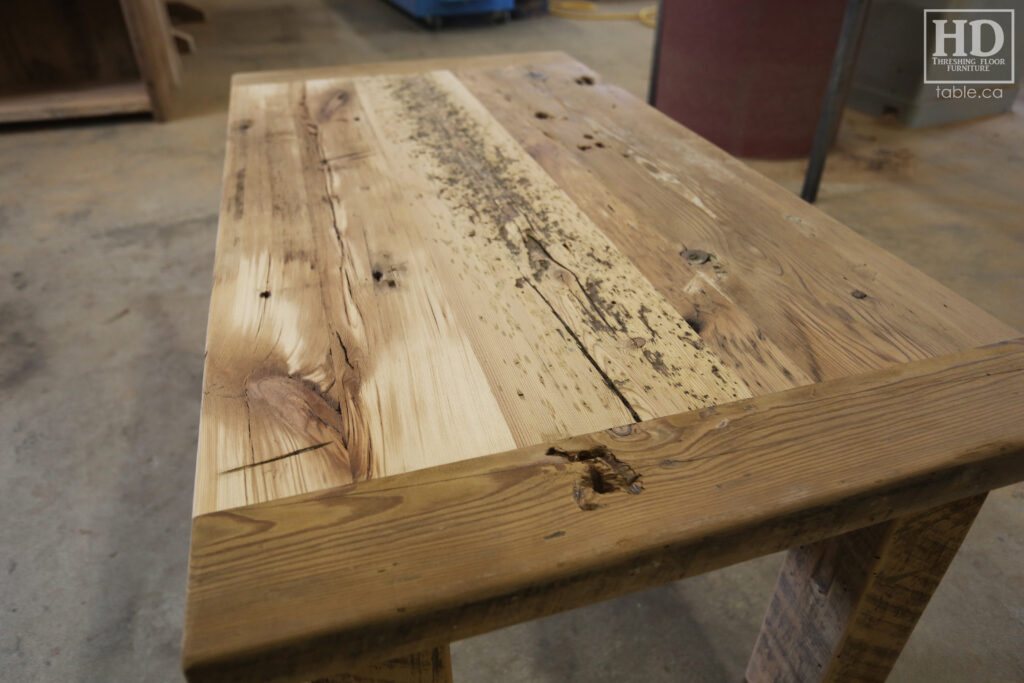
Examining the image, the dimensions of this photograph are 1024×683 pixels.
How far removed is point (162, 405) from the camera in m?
1.24

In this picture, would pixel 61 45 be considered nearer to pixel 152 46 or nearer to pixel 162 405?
pixel 152 46

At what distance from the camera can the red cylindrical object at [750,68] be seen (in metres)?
1.95

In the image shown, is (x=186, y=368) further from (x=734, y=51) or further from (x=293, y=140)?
(x=734, y=51)

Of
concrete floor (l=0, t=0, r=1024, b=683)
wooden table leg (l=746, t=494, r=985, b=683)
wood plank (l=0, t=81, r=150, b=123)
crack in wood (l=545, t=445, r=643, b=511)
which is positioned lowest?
concrete floor (l=0, t=0, r=1024, b=683)

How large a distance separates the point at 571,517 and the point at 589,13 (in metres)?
4.06

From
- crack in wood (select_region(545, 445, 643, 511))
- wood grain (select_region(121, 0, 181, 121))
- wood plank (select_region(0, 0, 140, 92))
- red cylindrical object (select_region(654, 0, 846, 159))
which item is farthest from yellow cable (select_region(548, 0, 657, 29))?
crack in wood (select_region(545, 445, 643, 511))

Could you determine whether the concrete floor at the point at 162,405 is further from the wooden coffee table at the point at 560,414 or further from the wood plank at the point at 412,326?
the wood plank at the point at 412,326

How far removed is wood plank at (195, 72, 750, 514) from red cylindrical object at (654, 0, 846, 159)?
1.34 meters

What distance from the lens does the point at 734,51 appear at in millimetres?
2021

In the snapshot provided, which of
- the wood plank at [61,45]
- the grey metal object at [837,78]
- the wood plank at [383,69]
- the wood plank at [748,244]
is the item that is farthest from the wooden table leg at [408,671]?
the wood plank at [61,45]

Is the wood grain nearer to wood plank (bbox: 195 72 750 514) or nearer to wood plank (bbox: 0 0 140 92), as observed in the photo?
wood plank (bbox: 0 0 140 92)

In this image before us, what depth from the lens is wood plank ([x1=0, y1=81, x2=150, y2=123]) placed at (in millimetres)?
2328

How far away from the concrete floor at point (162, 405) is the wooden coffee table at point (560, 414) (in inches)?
8.4

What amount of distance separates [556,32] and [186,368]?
2.92m
